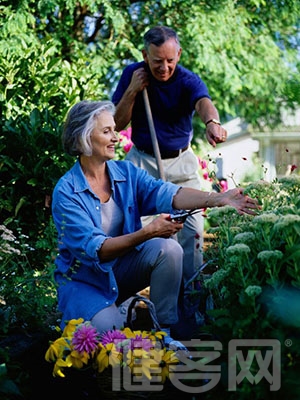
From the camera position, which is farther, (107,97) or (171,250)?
(107,97)

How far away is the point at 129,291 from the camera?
370cm

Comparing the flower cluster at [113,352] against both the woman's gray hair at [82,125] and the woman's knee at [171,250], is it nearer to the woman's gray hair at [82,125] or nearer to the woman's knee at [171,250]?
the woman's knee at [171,250]

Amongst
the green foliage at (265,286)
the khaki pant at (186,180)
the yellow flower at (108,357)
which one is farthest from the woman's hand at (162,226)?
the khaki pant at (186,180)

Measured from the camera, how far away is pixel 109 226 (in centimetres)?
361

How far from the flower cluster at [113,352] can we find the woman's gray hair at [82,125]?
93cm

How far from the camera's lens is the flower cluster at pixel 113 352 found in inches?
109

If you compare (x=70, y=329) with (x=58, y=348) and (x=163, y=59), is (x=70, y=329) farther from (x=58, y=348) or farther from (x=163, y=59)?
(x=163, y=59)

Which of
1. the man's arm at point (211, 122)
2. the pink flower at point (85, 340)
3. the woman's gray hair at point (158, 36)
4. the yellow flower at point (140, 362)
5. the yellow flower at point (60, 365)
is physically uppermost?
the woman's gray hair at point (158, 36)

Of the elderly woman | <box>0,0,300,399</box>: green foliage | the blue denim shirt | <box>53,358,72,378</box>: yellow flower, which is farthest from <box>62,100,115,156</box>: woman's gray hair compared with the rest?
<box>53,358,72,378</box>: yellow flower

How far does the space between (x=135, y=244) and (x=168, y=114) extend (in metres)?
1.52

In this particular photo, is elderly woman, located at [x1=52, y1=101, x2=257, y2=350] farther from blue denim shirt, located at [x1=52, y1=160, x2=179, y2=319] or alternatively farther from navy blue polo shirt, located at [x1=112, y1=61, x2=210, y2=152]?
navy blue polo shirt, located at [x1=112, y1=61, x2=210, y2=152]

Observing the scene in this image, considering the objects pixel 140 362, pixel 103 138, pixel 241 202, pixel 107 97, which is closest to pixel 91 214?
pixel 103 138

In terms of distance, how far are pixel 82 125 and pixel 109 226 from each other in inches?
19.4

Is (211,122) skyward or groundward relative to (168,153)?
skyward
